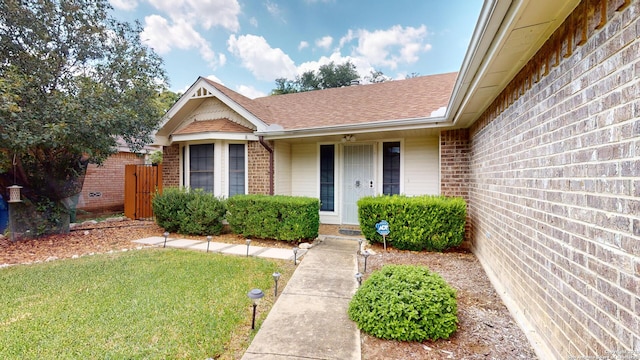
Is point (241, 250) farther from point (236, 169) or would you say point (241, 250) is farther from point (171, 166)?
point (171, 166)

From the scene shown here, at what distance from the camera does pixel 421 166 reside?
725 centimetres

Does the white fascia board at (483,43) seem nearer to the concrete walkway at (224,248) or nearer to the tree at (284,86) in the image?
the concrete walkway at (224,248)

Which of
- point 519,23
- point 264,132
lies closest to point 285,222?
point 264,132

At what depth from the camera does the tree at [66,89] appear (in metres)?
5.30

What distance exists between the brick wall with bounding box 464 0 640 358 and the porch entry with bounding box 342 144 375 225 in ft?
15.7

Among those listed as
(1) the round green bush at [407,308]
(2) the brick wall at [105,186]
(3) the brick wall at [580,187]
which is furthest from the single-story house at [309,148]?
(2) the brick wall at [105,186]

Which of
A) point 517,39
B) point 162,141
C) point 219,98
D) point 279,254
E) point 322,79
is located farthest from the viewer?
point 322,79

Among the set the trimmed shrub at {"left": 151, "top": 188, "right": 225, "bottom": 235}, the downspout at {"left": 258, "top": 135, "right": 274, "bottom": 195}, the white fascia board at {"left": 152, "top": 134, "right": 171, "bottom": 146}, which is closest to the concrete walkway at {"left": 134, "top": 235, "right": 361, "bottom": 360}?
the trimmed shrub at {"left": 151, "top": 188, "right": 225, "bottom": 235}

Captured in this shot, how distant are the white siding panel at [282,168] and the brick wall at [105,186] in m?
8.23

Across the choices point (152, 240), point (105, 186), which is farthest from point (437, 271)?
point (105, 186)

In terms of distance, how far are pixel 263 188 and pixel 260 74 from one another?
1379cm

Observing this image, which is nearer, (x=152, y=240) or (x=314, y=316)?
(x=314, y=316)

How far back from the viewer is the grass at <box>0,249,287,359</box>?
254 cm

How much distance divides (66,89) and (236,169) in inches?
161
